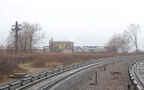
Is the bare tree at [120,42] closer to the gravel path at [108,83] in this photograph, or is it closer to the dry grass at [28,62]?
the dry grass at [28,62]

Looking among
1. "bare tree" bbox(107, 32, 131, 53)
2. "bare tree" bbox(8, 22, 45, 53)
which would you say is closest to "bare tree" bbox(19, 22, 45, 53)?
"bare tree" bbox(8, 22, 45, 53)

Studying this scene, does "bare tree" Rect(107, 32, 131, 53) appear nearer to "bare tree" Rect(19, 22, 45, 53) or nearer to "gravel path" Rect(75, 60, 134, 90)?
"bare tree" Rect(19, 22, 45, 53)

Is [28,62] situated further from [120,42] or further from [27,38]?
[120,42]

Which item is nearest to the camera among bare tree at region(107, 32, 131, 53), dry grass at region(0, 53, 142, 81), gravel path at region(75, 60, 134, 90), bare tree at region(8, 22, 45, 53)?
gravel path at region(75, 60, 134, 90)

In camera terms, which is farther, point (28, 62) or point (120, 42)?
point (120, 42)

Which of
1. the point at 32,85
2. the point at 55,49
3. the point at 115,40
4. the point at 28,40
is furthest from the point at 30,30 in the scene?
the point at 32,85

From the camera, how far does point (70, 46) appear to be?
99938 mm

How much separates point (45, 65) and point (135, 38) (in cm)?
7557

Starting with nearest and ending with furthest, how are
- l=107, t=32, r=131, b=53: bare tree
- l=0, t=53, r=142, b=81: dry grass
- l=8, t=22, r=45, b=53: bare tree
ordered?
l=0, t=53, r=142, b=81: dry grass < l=8, t=22, r=45, b=53: bare tree < l=107, t=32, r=131, b=53: bare tree

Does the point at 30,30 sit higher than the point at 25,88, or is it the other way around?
the point at 30,30

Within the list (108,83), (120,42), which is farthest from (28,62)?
(120,42)

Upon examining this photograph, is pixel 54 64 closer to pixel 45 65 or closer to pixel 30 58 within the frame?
pixel 45 65

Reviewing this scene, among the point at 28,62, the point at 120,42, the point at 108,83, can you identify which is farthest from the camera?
the point at 120,42

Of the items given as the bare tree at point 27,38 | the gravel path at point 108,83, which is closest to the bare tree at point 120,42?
the bare tree at point 27,38
